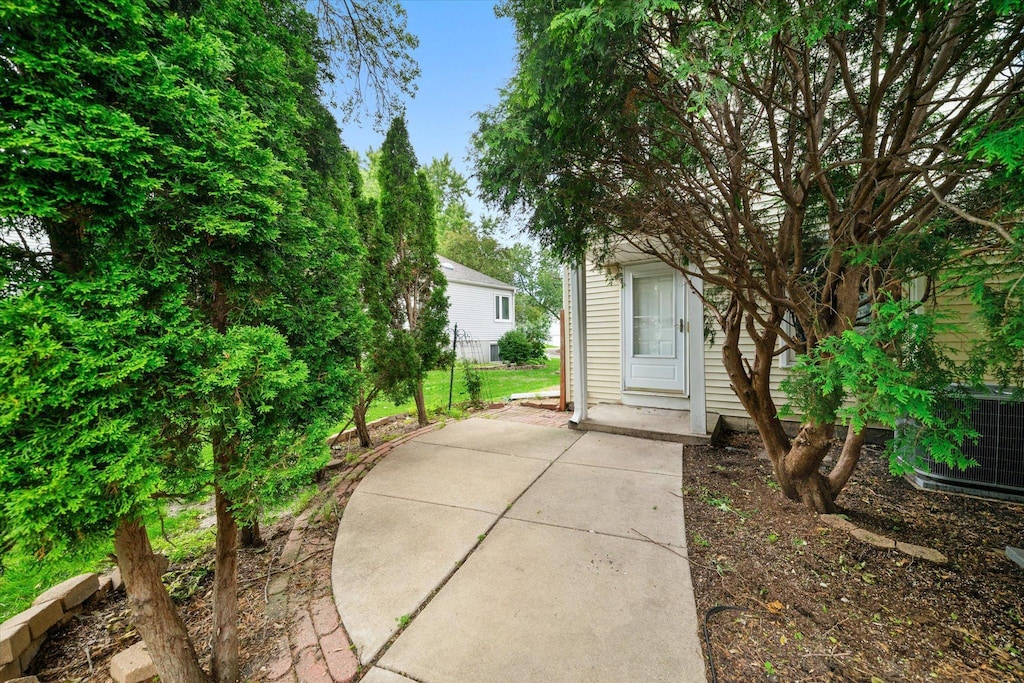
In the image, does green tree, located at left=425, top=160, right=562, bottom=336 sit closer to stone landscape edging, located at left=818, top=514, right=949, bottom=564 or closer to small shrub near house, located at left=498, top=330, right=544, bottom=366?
small shrub near house, located at left=498, top=330, right=544, bottom=366

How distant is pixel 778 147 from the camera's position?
2891 millimetres

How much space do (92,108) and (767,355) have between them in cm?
410

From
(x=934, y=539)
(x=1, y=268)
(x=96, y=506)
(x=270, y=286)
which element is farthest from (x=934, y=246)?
(x=1, y=268)

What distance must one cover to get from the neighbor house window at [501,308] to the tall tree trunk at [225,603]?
18.2 meters

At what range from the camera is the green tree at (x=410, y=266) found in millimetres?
5379

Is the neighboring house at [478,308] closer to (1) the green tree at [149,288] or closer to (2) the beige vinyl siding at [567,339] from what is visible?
(2) the beige vinyl siding at [567,339]

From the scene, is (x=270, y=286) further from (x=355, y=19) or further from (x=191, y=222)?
(x=355, y=19)

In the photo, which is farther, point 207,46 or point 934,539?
point 934,539

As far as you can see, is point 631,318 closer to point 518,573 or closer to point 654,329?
point 654,329

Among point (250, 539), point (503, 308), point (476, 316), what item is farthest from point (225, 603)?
point (503, 308)

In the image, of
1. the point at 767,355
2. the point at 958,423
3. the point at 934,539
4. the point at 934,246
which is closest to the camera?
the point at 958,423

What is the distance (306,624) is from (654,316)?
579 centimetres

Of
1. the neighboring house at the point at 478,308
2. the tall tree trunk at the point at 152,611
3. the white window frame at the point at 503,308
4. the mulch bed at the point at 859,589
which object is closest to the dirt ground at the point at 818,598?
the mulch bed at the point at 859,589

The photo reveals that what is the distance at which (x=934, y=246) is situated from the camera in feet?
6.75
